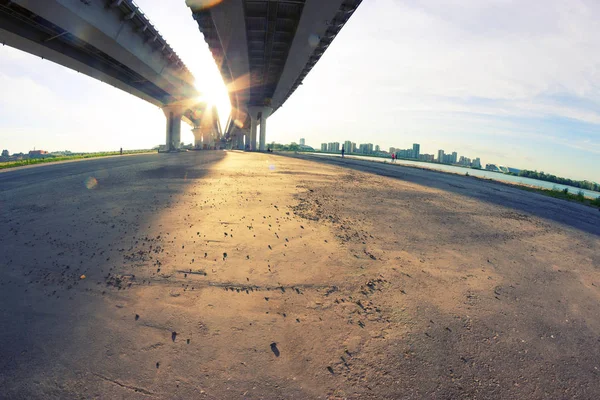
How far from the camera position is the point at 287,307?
13.0 feet

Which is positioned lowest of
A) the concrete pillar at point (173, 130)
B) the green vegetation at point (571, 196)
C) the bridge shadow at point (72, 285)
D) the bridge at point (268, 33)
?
the bridge shadow at point (72, 285)

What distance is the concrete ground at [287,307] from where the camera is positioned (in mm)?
2803

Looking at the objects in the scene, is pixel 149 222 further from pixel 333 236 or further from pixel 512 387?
pixel 512 387

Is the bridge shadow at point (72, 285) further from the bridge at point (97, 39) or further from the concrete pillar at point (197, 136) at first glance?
the concrete pillar at point (197, 136)

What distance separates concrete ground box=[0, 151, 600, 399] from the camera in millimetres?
2803

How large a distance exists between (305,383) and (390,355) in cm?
113

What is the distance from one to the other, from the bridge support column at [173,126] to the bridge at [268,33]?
55.7 feet

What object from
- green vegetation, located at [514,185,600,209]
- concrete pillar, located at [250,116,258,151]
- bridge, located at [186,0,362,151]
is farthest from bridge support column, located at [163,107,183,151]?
green vegetation, located at [514,185,600,209]

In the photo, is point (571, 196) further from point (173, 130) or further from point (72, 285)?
point (173, 130)

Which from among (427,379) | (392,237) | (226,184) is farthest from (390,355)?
(226,184)

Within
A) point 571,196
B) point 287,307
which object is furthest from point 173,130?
point 571,196

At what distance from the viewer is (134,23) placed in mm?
24406

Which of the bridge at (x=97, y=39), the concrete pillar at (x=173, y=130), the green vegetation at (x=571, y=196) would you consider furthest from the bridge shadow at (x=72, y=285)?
the concrete pillar at (x=173, y=130)

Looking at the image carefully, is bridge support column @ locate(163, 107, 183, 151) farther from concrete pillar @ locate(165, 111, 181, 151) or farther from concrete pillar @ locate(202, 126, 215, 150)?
concrete pillar @ locate(202, 126, 215, 150)
